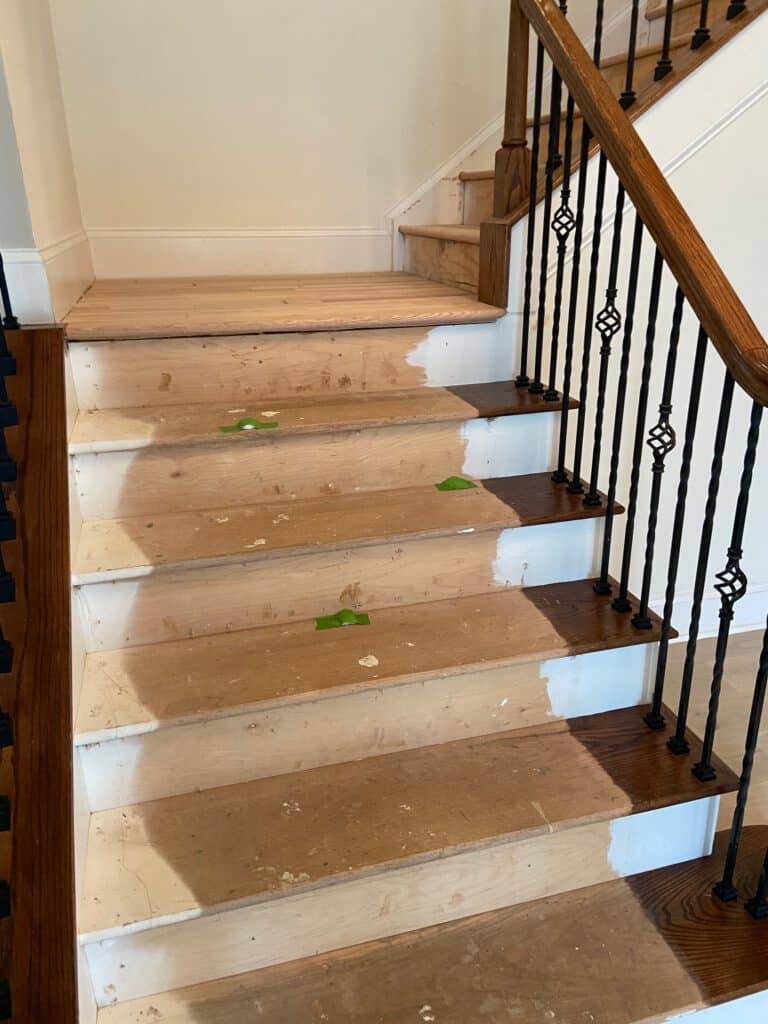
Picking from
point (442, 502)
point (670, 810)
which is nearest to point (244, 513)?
point (442, 502)

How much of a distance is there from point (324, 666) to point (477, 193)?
2.25 metres

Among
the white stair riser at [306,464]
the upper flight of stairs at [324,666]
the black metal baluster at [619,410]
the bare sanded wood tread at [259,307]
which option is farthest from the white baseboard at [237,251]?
the black metal baluster at [619,410]

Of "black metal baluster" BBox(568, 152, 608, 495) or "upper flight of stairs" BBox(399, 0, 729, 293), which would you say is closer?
"black metal baluster" BBox(568, 152, 608, 495)

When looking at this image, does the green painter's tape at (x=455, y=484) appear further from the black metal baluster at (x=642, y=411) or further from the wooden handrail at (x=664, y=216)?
the wooden handrail at (x=664, y=216)

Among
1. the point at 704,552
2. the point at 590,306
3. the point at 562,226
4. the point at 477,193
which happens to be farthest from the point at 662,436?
the point at 477,193

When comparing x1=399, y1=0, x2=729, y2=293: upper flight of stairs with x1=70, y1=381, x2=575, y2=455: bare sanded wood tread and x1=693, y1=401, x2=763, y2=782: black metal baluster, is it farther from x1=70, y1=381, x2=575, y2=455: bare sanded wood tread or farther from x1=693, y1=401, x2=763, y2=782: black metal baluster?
x1=693, y1=401, x2=763, y2=782: black metal baluster

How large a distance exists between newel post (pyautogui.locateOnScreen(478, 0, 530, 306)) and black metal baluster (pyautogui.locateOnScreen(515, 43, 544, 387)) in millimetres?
42

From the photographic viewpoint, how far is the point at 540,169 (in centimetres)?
233

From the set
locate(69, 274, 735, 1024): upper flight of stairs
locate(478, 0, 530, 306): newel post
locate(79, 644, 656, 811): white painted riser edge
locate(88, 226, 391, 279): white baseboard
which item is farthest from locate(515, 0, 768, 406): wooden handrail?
locate(88, 226, 391, 279): white baseboard

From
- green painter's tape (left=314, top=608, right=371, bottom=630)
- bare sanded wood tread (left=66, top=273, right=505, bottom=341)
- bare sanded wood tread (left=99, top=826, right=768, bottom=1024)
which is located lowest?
bare sanded wood tread (left=99, top=826, right=768, bottom=1024)

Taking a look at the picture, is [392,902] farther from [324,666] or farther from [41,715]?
[41,715]

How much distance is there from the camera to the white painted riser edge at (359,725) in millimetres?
1388

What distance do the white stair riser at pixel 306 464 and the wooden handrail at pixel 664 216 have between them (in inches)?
23.3

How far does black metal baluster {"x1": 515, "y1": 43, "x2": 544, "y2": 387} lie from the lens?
6.34ft
